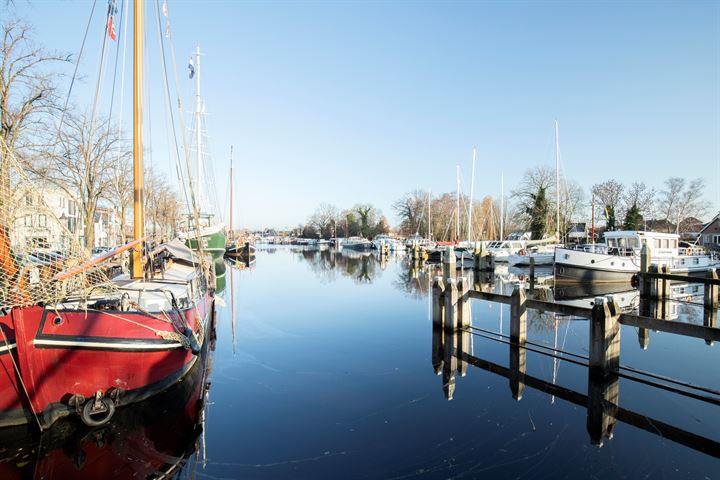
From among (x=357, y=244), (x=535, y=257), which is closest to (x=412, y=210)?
(x=357, y=244)

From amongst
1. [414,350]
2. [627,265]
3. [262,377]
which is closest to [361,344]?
[414,350]

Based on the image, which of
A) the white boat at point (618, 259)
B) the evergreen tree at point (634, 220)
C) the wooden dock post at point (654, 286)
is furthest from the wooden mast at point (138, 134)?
the evergreen tree at point (634, 220)

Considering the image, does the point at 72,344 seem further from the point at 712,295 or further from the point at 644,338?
the point at 712,295

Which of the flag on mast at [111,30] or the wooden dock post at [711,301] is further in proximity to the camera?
the wooden dock post at [711,301]

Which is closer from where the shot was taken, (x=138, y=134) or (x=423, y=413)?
(x=423, y=413)

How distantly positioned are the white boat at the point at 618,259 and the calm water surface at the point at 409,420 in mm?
18590

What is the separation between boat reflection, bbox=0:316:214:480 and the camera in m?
5.86

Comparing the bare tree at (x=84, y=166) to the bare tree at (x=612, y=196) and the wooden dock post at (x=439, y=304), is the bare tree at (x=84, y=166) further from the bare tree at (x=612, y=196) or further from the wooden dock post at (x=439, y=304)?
the bare tree at (x=612, y=196)

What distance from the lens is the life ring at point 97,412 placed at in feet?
22.4

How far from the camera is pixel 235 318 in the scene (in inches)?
694

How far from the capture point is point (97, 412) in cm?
694

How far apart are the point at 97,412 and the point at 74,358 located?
3.23 feet

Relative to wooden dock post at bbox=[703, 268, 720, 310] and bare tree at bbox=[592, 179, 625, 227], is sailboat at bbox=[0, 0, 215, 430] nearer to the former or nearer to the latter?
wooden dock post at bbox=[703, 268, 720, 310]

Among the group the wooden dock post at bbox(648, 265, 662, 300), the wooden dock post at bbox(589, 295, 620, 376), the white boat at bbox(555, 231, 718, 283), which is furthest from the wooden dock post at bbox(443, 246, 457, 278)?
the white boat at bbox(555, 231, 718, 283)
